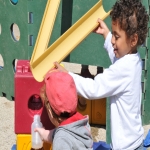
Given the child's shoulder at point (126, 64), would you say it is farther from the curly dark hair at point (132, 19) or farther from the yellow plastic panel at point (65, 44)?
the yellow plastic panel at point (65, 44)

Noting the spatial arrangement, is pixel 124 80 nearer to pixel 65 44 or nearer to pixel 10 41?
pixel 65 44

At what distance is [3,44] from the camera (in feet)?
14.3

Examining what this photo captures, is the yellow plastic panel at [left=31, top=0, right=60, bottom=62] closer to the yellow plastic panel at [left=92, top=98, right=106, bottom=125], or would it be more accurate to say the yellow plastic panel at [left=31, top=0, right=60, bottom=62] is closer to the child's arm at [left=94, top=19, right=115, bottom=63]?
the child's arm at [left=94, top=19, right=115, bottom=63]

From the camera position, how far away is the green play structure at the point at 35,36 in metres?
3.42

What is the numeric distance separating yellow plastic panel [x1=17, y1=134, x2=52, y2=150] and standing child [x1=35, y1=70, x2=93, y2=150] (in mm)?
662

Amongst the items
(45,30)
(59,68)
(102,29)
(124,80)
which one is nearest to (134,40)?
(124,80)

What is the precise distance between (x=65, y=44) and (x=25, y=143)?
0.69 m

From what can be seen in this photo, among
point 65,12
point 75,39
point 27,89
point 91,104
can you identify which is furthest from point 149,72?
point 27,89

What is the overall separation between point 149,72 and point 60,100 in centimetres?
183

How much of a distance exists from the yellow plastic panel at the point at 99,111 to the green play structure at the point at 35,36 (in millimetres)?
391

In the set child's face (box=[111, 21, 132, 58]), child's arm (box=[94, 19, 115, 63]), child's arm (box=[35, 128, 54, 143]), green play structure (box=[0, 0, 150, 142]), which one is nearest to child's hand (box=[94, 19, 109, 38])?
child's arm (box=[94, 19, 115, 63])

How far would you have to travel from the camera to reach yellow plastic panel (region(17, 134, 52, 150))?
2604 millimetres

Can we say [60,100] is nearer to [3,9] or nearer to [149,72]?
[149,72]

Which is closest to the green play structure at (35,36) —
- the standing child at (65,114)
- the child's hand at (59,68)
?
the child's hand at (59,68)
